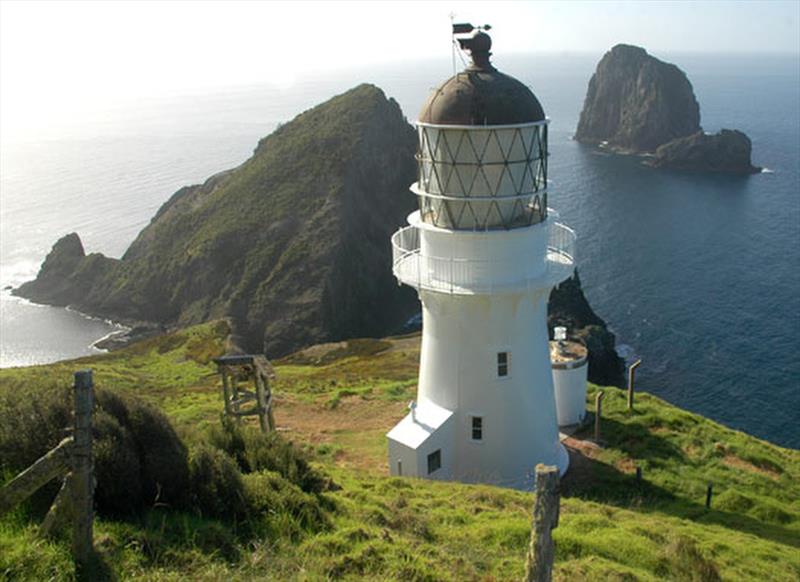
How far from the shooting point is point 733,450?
68.4ft

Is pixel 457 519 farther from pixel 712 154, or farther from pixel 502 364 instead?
pixel 712 154

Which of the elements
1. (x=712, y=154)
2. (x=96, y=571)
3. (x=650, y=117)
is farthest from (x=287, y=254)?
(x=650, y=117)

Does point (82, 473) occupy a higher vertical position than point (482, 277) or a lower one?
higher

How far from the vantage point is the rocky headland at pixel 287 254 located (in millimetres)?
66312

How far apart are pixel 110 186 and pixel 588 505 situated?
128087 mm

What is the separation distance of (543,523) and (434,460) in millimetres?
11169

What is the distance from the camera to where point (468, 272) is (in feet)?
53.5

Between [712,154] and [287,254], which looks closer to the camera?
[287,254]

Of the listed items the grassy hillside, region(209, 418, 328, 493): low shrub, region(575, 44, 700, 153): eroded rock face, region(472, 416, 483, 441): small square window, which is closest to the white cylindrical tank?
the grassy hillside

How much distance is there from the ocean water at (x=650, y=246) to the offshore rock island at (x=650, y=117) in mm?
5862

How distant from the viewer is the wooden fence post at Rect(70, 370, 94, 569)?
6914mm

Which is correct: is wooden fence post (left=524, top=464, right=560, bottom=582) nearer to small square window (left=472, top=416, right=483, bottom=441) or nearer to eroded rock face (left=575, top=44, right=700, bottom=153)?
small square window (left=472, top=416, right=483, bottom=441)

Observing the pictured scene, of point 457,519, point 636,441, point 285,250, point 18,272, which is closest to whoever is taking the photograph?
point 457,519

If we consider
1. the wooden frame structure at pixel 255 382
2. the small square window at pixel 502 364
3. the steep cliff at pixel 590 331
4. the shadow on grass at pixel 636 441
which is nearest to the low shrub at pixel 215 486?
the wooden frame structure at pixel 255 382
